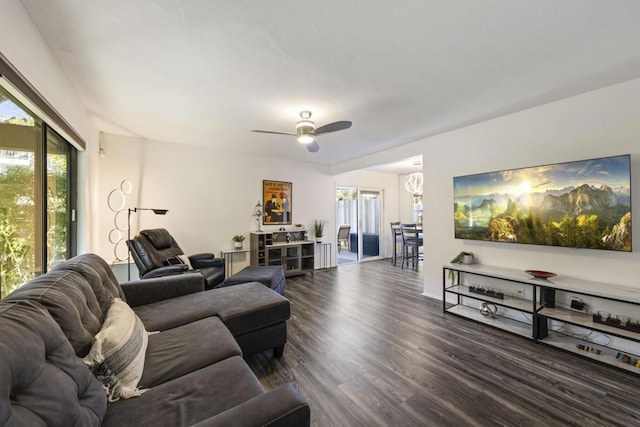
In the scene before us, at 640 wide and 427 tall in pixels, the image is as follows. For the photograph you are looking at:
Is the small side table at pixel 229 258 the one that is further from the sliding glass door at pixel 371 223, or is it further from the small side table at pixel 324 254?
the sliding glass door at pixel 371 223

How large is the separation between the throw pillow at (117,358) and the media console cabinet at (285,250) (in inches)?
132

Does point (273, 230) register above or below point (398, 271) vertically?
above

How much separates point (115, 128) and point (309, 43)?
10.9 ft

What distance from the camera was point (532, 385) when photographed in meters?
1.86

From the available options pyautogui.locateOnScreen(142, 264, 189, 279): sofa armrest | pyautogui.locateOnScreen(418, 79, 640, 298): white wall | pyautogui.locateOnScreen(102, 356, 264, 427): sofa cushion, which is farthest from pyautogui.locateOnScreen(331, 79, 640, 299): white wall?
pyautogui.locateOnScreen(142, 264, 189, 279): sofa armrest

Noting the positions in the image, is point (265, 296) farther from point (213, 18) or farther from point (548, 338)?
point (548, 338)

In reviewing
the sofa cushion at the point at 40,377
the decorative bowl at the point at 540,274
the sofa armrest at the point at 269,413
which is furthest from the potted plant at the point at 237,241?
the decorative bowl at the point at 540,274

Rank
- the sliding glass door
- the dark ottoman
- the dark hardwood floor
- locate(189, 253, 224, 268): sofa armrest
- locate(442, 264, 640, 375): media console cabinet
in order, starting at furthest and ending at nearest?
→ the sliding glass door → locate(189, 253, 224, 268): sofa armrest → the dark ottoman → locate(442, 264, 640, 375): media console cabinet → the dark hardwood floor

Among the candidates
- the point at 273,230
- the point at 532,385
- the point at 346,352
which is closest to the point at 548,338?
the point at 532,385

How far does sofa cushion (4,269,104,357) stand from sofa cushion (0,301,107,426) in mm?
105

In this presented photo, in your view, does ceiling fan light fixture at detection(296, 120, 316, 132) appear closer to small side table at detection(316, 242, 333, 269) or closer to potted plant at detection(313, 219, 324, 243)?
potted plant at detection(313, 219, 324, 243)

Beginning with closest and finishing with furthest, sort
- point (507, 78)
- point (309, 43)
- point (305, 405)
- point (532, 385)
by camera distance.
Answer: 1. point (305, 405)
2. point (309, 43)
3. point (532, 385)
4. point (507, 78)

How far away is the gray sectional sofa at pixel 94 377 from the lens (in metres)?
0.73

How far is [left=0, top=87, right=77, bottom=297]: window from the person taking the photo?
154 cm
